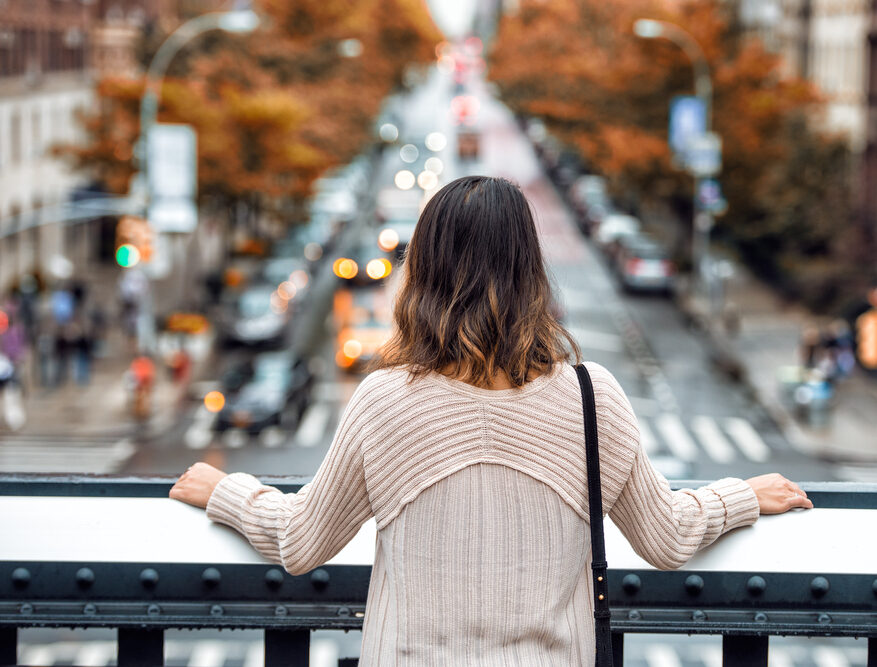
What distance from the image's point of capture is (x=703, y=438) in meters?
31.1

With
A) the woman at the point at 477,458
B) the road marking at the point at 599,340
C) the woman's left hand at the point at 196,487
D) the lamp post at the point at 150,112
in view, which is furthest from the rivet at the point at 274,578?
the road marking at the point at 599,340

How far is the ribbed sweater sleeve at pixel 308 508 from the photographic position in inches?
116

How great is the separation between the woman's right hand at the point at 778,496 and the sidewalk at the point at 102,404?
2806 centimetres

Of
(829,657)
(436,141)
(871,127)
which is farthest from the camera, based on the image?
(436,141)

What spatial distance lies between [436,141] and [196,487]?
9579 centimetres

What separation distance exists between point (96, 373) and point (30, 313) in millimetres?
3656

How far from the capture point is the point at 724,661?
3.35m

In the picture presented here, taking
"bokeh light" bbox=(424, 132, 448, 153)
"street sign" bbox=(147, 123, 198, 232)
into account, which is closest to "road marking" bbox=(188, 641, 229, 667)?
"street sign" bbox=(147, 123, 198, 232)

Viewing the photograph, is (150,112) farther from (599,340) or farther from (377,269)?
(599,340)

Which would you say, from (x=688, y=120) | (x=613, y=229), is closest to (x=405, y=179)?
(x=613, y=229)

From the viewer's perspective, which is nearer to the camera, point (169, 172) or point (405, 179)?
point (169, 172)

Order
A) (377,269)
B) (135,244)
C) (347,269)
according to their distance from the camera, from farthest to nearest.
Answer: (347,269), (377,269), (135,244)

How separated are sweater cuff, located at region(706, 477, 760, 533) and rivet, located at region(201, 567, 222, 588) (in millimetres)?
1189

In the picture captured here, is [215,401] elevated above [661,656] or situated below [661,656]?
above
